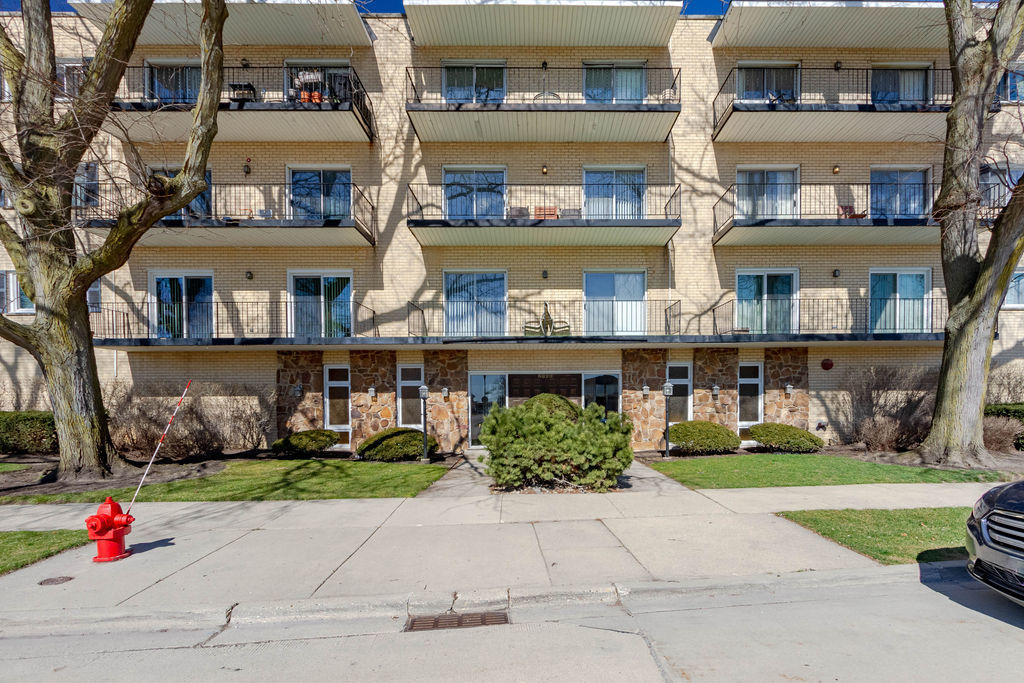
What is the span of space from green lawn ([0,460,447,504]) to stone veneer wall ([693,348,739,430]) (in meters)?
8.46

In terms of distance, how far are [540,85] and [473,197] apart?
3970 millimetres

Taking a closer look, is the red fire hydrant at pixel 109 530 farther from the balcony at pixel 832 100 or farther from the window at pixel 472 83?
the balcony at pixel 832 100

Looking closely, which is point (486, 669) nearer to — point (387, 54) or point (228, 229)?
point (228, 229)

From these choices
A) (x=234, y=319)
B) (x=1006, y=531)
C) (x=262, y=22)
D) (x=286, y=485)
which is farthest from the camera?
(x=234, y=319)

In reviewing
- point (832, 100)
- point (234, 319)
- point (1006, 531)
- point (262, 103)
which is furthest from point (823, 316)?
point (234, 319)

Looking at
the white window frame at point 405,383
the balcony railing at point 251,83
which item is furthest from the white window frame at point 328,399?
the balcony railing at point 251,83

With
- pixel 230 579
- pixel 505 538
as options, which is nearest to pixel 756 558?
pixel 505 538

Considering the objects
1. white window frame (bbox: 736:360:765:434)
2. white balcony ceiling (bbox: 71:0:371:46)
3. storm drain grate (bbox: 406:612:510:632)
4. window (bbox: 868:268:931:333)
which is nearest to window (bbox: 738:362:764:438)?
white window frame (bbox: 736:360:765:434)

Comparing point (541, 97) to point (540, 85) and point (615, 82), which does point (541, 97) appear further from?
point (615, 82)

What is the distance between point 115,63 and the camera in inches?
387

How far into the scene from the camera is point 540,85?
14.9m

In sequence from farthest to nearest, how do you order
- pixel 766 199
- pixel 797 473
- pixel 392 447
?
pixel 766 199 < pixel 392 447 < pixel 797 473

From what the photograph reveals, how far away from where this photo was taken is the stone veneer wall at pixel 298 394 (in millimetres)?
14883

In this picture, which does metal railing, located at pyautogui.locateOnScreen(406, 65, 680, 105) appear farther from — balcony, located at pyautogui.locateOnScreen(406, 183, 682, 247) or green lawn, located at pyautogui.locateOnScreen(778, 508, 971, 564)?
green lawn, located at pyautogui.locateOnScreen(778, 508, 971, 564)
